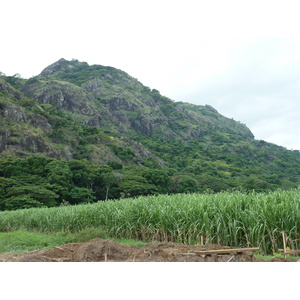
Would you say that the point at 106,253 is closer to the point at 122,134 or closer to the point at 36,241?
the point at 36,241

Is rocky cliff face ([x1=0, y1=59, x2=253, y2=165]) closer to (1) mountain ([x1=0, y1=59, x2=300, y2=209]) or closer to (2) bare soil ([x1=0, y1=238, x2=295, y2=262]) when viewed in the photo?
(1) mountain ([x1=0, y1=59, x2=300, y2=209])

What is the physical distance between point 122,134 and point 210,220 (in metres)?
84.2

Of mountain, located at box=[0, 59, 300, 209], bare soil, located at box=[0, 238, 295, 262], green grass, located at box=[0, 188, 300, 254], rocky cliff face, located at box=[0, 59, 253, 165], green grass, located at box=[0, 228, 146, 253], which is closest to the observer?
bare soil, located at box=[0, 238, 295, 262]

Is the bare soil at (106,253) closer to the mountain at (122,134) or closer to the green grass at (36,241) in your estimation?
the green grass at (36,241)

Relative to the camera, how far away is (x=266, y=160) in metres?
87.2

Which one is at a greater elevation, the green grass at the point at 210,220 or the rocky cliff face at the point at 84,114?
the rocky cliff face at the point at 84,114

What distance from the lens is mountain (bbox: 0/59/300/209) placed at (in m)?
48.1

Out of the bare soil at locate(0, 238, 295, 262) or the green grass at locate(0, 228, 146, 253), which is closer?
the bare soil at locate(0, 238, 295, 262)

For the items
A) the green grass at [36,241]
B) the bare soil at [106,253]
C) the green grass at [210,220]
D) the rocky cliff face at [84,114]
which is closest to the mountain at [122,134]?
the rocky cliff face at [84,114]

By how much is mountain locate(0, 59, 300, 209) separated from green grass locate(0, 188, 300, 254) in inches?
1325

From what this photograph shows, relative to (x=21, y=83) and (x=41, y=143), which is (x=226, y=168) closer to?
(x=41, y=143)

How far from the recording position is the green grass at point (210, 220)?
538 cm

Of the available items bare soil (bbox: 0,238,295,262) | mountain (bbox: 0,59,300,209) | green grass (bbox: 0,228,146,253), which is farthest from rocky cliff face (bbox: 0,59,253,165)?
bare soil (bbox: 0,238,295,262)

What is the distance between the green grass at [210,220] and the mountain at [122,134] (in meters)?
33.7
